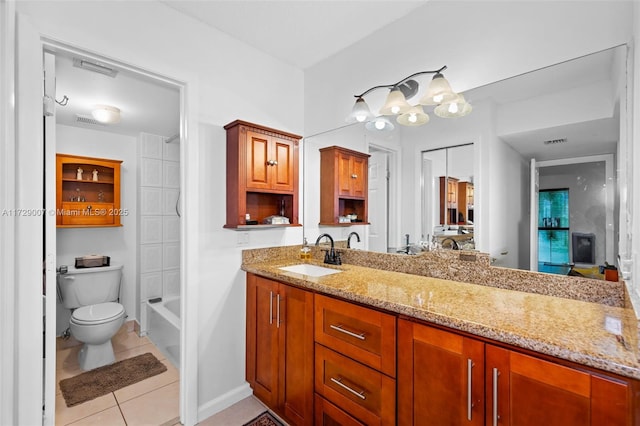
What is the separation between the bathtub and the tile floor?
0.23 meters

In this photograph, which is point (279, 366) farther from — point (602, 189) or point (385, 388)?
point (602, 189)

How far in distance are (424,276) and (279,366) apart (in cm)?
106

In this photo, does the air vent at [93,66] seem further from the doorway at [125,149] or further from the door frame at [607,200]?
the door frame at [607,200]

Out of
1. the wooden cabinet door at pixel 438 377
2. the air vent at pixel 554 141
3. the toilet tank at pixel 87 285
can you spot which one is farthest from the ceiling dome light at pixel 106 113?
the air vent at pixel 554 141

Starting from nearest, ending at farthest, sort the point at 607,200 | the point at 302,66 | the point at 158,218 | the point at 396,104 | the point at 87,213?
the point at 607,200
the point at 396,104
the point at 302,66
the point at 87,213
the point at 158,218

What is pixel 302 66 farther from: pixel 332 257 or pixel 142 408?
pixel 142 408

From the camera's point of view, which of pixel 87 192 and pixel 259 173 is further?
pixel 87 192

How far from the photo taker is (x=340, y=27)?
2.01 meters

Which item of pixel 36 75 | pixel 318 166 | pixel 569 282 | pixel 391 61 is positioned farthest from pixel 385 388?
pixel 36 75

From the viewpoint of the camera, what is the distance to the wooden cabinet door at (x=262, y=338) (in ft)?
6.17

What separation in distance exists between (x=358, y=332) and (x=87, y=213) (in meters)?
3.32

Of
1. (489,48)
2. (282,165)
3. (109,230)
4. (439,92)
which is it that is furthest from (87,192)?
(489,48)

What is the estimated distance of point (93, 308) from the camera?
2.76m

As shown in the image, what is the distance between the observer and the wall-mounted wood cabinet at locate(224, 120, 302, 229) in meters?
1.99
